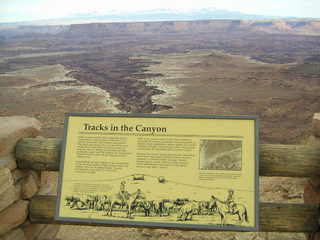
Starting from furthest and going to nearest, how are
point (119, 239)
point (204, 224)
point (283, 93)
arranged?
point (283, 93)
point (119, 239)
point (204, 224)

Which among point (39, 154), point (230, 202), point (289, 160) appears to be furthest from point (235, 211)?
point (39, 154)

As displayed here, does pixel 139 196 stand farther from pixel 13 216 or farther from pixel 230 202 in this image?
pixel 13 216

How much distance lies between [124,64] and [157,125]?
2473 centimetres

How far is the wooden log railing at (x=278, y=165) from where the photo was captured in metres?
2.90

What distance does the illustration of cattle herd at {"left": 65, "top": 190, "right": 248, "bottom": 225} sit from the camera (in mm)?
2631

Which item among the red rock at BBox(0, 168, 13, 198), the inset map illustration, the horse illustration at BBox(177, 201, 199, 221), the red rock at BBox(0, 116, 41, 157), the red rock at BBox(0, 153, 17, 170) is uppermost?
the red rock at BBox(0, 116, 41, 157)

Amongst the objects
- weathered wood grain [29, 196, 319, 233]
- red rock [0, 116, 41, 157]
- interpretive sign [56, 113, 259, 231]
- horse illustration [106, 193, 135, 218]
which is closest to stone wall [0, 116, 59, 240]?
red rock [0, 116, 41, 157]

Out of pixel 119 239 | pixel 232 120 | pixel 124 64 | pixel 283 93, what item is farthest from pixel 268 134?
pixel 124 64

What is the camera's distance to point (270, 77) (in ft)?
63.2

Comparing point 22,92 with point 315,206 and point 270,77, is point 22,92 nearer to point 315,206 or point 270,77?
point 270,77

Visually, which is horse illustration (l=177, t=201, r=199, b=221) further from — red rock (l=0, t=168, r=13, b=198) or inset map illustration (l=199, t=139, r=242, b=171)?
red rock (l=0, t=168, r=13, b=198)

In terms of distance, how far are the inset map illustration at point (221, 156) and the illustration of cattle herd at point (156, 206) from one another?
0.22m

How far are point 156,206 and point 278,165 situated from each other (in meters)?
0.95

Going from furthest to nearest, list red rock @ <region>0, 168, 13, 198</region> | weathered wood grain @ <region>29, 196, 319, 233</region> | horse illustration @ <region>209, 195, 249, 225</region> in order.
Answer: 1. weathered wood grain @ <region>29, 196, 319, 233</region>
2. red rock @ <region>0, 168, 13, 198</region>
3. horse illustration @ <region>209, 195, 249, 225</region>
